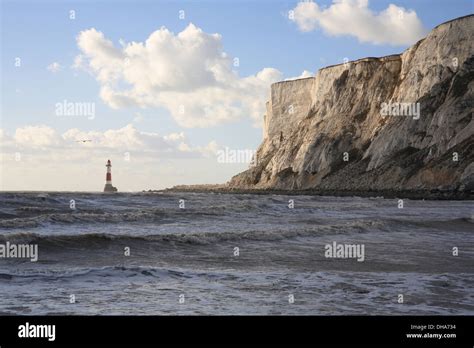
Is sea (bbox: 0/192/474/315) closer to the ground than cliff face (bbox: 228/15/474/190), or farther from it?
closer to the ground

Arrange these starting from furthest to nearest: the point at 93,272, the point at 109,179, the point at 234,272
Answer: the point at 109,179
the point at 234,272
the point at 93,272

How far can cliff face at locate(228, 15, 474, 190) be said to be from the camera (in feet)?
181

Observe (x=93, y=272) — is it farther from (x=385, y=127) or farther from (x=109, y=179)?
(x=109, y=179)

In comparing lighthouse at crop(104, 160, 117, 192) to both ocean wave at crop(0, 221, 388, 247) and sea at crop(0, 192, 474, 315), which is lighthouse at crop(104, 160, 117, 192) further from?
ocean wave at crop(0, 221, 388, 247)

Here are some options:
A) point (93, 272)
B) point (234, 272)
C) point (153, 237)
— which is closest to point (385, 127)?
point (153, 237)

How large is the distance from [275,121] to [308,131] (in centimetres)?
1425

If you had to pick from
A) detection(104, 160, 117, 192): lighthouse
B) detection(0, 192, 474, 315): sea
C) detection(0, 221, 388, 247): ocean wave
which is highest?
detection(104, 160, 117, 192): lighthouse

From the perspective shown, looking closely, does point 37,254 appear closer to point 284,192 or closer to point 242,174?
point 284,192

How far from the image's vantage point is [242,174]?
295 feet

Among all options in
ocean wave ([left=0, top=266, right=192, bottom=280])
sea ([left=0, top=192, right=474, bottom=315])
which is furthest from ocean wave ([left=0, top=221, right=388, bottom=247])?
ocean wave ([left=0, top=266, right=192, bottom=280])

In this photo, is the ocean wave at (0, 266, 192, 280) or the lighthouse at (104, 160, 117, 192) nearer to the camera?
the ocean wave at (0, 266, 192, 280)

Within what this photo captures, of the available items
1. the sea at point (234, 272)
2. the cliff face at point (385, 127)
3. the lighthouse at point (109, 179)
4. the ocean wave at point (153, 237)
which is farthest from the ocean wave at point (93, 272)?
the lighthouse at point (109, 179)

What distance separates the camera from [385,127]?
65.4 m
